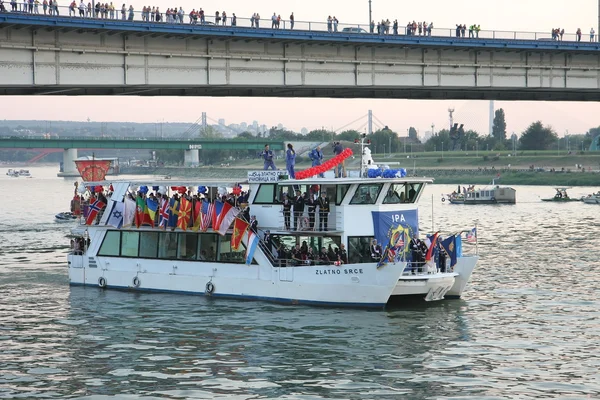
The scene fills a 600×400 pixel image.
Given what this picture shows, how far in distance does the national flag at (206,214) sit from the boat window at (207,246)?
0.50 metres

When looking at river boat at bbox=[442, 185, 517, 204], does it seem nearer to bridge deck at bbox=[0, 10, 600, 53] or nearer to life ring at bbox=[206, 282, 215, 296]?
bridge deck at bbox=[0, 10, 600, 53]

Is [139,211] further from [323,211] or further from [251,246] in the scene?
[323,211]

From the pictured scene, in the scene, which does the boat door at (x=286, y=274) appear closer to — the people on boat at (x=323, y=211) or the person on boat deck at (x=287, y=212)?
the person on boat deck at (x=287, y=212)

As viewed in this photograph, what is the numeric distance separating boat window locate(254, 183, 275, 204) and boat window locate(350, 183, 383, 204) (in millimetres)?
3833

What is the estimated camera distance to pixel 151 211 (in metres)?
41.3

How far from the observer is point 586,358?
28531mm

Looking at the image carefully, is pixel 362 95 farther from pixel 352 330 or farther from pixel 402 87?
pixel 352 330

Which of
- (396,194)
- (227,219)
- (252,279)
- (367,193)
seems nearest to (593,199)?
(396,194)

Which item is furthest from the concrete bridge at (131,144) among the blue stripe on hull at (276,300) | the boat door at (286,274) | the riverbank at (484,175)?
the boat door at (286,274)

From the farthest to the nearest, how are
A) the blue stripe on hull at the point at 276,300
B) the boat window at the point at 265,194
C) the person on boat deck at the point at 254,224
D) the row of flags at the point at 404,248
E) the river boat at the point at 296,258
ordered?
the boat window at the point at 265,194 < the person on boat deck at the point at 254,224 < the river boat at the point at 296,258 < the blue stripe on hull at the point at 276,300 < the row of flags at the point at 404,248

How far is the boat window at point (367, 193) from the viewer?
3681 centimetres

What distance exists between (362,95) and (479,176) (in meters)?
100

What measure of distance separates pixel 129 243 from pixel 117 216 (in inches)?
55.0

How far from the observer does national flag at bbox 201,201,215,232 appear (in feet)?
129
